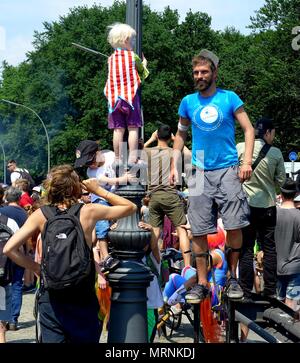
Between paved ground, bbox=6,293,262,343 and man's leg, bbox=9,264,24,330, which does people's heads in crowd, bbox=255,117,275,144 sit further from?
man's leg, bbox=9,264,24,330

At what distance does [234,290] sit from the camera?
7.05m

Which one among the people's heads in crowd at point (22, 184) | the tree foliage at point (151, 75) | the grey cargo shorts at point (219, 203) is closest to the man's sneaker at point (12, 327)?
the people's heads in crowd at point (22, 184)

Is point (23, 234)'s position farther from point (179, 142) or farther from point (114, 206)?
point (179, 142)

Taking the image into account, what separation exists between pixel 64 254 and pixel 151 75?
4772cm

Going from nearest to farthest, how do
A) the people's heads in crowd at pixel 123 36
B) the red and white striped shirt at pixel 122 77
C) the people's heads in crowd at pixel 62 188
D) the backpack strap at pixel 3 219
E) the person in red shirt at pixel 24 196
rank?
Answer: the people's heads in crowd at pixel 62 188
the people's heads in crowd at pixel 123 36
the red and white striped shirt at pixel 122 77
the backpack strap at pixel 3 219
the person in red shirt at pixel 24 196

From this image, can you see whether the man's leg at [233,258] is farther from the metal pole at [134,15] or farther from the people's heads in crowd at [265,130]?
→ the metal pole at [134,15]

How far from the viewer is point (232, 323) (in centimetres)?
711

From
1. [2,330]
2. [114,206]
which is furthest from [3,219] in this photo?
[114,206]

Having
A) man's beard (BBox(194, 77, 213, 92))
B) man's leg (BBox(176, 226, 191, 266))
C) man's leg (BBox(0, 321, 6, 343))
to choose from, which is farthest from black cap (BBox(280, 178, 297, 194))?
man's leg (BBox(0, 321, 6, 343))

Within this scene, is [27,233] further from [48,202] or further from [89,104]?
[89,104]

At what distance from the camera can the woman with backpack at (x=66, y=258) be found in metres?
5.38

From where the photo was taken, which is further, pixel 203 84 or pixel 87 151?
pixel 87 151

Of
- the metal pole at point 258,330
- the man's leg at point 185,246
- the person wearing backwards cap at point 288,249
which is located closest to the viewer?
the metal pole at point 258,330
